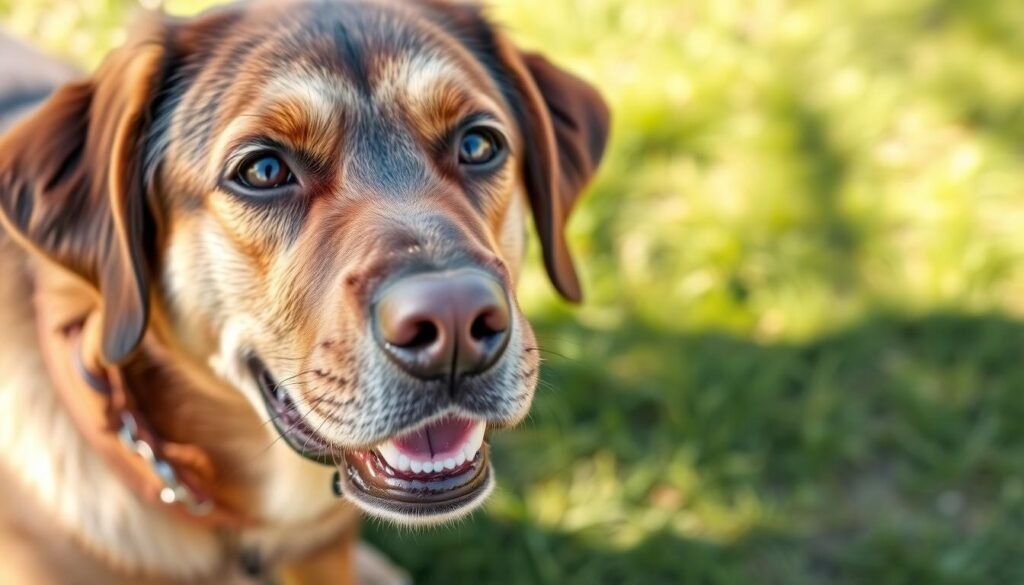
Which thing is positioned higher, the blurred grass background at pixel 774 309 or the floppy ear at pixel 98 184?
the floppy ear at pixel 98 184

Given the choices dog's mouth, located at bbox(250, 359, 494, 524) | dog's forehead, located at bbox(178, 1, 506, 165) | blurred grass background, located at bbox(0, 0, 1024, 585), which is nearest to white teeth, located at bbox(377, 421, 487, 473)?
dog's mouth, located at bbox(250, 359, 494, 524)

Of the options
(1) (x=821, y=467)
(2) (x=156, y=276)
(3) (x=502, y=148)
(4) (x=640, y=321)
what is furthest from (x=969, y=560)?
(2) (x=156, y=276)

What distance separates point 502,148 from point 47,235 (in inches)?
43.9

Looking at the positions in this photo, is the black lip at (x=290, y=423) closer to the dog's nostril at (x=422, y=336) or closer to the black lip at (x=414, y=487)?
the black lip at (x=414, y=487)

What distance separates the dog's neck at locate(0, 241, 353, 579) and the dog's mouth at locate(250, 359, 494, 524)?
0.34m

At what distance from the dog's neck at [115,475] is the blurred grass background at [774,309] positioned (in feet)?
3.20

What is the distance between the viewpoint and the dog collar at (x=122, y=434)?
2.72 meters

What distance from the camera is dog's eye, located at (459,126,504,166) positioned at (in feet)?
8.98

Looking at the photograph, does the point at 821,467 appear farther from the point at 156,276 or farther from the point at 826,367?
the point at 156,276

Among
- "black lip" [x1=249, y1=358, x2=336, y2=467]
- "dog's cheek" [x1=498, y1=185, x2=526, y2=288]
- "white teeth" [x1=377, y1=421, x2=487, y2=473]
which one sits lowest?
"black lip" [x1=249, y1=358, x2=336, y2=467]

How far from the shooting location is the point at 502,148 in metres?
2.79

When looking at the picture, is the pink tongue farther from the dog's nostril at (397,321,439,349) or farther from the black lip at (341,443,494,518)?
the dog's nostril at (397,321,439,349)

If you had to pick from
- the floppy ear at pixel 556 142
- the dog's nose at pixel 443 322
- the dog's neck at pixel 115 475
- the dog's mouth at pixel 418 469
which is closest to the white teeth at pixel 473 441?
the dog's mouth at pixel 418 469

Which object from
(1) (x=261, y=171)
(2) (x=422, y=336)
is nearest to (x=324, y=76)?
(1) (x=261, y=171)
